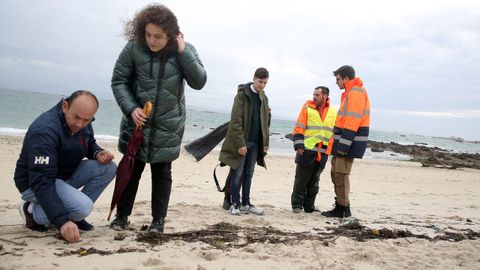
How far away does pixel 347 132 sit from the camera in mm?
4652

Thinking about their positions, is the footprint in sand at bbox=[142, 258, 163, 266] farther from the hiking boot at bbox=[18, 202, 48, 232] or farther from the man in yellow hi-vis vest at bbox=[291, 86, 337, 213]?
the man in yellow hi-vis vest at bbox=[291, 86, 337, 213]

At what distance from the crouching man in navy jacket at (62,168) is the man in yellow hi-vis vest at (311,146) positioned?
110 inches

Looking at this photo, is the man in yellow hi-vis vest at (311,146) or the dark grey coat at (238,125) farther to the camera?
the man in yellow hi-vis vest at (311,146)

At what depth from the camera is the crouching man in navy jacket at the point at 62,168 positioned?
2.62 meters

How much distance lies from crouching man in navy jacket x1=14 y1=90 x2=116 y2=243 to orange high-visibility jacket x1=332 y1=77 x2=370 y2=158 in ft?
9.13

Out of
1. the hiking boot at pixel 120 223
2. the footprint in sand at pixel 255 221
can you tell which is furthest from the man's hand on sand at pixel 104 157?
the footprint in sand at pixel 255 221

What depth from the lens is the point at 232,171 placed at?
4.88 meters

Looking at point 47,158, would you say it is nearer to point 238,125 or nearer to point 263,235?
point 263,235

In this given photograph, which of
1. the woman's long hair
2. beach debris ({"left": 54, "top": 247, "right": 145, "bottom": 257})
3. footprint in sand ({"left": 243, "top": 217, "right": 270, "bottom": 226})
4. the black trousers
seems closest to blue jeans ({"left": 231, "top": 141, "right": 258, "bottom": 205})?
footprint in sand ({"left": 243, "top": 217, "right": 270, "bottom": 226})

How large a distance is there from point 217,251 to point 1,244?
1.48 m

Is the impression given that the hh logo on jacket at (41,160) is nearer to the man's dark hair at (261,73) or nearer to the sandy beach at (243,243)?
the sandy beach at (243,243)

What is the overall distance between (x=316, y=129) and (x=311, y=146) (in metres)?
0.26

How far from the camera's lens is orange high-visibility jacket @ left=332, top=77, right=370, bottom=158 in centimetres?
464

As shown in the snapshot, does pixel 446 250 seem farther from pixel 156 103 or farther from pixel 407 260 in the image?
pixel 156 103
